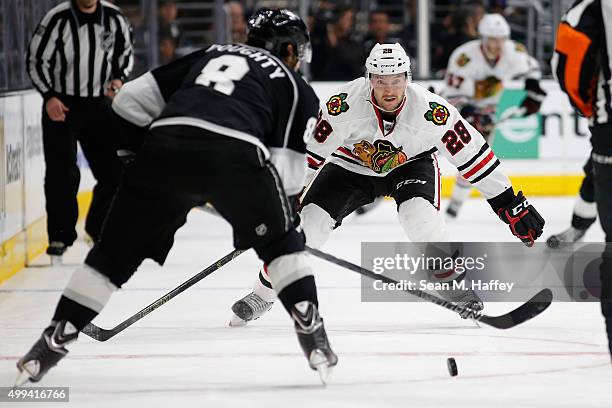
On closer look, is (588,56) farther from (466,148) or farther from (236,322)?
(236,322)

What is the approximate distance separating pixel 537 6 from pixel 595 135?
679cm

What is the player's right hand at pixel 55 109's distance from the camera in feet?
18.3

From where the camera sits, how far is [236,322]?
13.8ft

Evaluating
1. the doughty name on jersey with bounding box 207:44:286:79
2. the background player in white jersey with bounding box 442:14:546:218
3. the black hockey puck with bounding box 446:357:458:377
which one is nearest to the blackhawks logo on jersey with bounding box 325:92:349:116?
the doughty name on jersey with bounding box 207:44:286:79

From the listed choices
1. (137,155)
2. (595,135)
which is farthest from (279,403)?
(595,135)

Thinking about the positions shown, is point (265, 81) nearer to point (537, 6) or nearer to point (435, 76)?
point (435, 76)

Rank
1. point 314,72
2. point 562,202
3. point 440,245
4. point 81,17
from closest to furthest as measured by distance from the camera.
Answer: point 440,245
point 81,17
point 562,202
point 314,72

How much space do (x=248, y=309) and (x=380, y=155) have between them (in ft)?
2.30

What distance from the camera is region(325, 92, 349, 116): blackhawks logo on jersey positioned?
13.4 ft

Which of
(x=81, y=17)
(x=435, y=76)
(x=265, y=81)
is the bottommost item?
(x=435, y=76)

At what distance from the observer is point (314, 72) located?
909cm

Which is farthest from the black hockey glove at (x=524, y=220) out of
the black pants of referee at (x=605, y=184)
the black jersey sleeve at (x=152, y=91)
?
the black jersey sleeve at (x=152, y=91)

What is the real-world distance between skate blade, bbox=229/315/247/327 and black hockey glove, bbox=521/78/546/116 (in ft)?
13.7

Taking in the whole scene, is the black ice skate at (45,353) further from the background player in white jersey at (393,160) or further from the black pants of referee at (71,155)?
the black pants of referee at (71,155)
